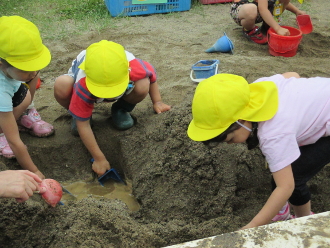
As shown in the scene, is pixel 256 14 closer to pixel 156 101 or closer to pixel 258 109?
pixel 156 101

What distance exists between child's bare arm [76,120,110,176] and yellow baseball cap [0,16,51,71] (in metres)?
0.47

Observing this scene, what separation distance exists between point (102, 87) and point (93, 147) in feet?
1.49

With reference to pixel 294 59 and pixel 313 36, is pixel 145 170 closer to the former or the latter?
pixel 294 59

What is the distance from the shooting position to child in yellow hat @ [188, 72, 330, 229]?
1404mm

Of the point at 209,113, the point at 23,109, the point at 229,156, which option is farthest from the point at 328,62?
the point at 23,109

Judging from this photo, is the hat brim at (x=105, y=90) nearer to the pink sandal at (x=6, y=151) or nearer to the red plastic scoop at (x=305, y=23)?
the pink sandal at (x=6, y=151)

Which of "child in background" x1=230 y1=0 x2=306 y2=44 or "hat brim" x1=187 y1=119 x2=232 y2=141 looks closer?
"hat brim" x1=187 y1=119 x2=232 y2=141

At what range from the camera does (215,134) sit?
57.1 inches

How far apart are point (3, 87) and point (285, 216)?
1.76 meters

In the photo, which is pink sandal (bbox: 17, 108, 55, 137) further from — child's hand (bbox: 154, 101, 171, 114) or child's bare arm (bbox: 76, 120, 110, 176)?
child's hand (bbox: 154, 101, 171, 114)

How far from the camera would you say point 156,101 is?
268 cm

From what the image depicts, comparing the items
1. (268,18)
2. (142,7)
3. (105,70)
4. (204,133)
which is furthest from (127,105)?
(142,7)

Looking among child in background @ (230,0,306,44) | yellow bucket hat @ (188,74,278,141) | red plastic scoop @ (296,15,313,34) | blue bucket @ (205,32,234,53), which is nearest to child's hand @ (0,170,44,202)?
yellow bucket hat @ (188,74,278,141)

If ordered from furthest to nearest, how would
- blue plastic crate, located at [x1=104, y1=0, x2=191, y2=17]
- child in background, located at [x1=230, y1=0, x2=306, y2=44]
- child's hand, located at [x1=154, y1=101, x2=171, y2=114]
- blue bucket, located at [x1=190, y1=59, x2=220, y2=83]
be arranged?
blue plastic crate, located at [x1=104, y1=0, x2=191, y2=17], child in background, located at [x1=230, y1=0, x2=306, y2=44], blue bucket, located at [x1=190, y1=59, x2=220, y2=83], child's hand, located at [x1=154, y1=101, x2=171, y2=114]
